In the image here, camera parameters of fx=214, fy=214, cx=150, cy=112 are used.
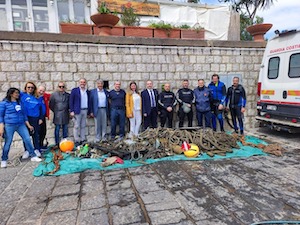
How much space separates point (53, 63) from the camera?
5.86 metres

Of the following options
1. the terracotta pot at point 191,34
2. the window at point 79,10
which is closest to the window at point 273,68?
the terracotta pot at point 191,34

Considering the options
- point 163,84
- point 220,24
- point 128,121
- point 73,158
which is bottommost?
point 73,158

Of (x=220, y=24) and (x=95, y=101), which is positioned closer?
(x=95, y=101)

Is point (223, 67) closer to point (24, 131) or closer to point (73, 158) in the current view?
point (73, 158)

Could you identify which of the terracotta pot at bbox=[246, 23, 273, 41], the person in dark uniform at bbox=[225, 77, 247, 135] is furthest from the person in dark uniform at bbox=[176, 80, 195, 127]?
the terracotta pot at bbox=[246, 23, 273, 41]

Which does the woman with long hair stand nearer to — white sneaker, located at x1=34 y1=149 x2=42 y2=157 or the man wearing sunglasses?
the man wearing sunglasses

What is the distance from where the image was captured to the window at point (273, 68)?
6143 mm

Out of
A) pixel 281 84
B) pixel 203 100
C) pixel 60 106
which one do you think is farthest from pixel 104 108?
pixel 281 84

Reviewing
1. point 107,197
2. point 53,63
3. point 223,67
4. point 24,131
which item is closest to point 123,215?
point 107,197

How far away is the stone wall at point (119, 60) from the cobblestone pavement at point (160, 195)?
264cm

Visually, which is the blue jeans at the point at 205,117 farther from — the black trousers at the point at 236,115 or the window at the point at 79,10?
the window at the point at 79,10

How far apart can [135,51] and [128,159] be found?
3.44m

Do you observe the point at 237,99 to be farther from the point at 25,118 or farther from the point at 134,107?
the point at 25,118

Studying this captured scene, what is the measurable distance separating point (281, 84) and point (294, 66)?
57 cm
